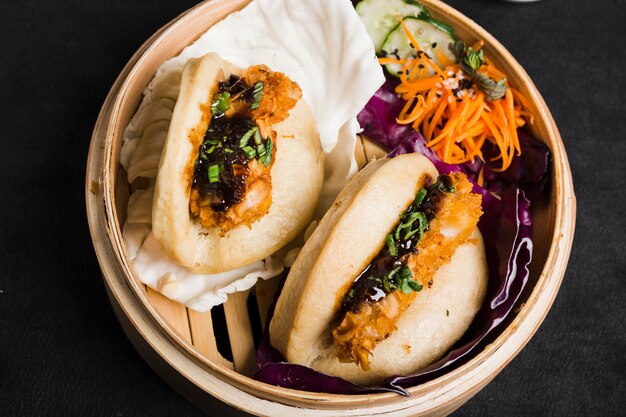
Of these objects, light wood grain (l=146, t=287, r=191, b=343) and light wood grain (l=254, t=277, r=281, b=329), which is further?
light wood grain (l=254, t=277, r=281, b=329)

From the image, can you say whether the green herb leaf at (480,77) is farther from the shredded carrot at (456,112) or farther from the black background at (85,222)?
the black background at (85,222)

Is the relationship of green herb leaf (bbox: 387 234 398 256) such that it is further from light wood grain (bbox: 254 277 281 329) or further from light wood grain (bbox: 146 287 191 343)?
light wood grain (bbox: 146 287 191 343)

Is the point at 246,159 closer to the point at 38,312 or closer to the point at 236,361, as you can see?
the point at 236,361

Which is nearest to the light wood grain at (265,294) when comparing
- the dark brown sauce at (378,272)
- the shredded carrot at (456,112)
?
the dark brown sauce at (378,272)

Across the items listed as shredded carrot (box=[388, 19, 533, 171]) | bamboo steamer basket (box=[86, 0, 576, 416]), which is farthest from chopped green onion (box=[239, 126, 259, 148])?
shredded carrot (box=[388, 19, 533, 171])

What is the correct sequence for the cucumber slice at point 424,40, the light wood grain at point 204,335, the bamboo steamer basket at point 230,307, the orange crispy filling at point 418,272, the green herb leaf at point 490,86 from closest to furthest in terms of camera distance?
1. the orange crispy filling at point 418,272
2. the bamboo steamer basket at point 230,307
3. the light wood grain at point 204,335
4. the green herb leaf at point 490,86
5. the cucumber slice at point 424,40

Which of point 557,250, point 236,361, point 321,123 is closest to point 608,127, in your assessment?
point 557,250
